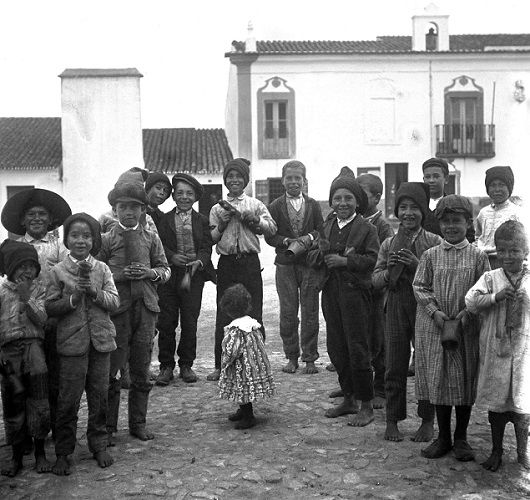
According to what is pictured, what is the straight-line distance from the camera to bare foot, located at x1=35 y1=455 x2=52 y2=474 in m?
4.43

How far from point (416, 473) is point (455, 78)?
2412cm

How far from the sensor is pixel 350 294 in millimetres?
5441

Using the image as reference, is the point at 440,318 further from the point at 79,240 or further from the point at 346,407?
the point at 79,240

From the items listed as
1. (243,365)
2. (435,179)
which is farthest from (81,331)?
(435,179)

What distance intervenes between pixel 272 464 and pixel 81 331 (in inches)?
57.4

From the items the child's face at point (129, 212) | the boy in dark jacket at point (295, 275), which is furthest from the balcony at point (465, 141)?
the child's face at point (129, 212)

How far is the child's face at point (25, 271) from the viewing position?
443 cm

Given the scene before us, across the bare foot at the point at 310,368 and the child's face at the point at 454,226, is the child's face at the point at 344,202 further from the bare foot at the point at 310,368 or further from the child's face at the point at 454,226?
the bare foot at the point at 310,368

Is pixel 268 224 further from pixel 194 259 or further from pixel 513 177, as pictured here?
pixel 513 177

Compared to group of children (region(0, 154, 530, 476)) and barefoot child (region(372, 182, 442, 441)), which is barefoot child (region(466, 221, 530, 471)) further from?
barefoot child (region(372, 182, 442, 441))

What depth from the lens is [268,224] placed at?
6793 mm

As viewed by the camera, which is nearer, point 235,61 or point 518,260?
point 518,260

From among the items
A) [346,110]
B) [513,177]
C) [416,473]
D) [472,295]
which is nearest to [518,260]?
[472,295]

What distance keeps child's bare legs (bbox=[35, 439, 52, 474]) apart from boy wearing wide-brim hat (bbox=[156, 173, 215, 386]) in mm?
2199
